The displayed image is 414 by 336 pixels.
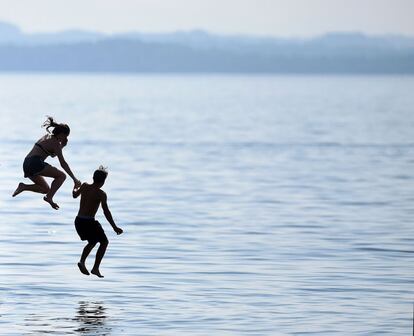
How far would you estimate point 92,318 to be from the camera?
2178cm

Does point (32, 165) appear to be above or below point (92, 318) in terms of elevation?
above

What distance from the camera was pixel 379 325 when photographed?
2172cm

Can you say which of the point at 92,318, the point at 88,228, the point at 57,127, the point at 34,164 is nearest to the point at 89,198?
the point at 88,228

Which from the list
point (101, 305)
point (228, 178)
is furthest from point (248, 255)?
point (228, 178)

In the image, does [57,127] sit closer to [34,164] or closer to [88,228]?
[34,164]

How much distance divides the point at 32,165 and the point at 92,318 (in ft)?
10.00

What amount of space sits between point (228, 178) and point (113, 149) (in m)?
Answer: 25.4

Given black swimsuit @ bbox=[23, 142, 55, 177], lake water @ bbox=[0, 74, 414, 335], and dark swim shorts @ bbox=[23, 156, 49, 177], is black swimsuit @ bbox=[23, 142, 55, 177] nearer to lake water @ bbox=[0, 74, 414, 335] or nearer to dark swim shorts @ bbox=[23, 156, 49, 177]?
dark swim shorts @ bbox=[23, 156, 49, 177]

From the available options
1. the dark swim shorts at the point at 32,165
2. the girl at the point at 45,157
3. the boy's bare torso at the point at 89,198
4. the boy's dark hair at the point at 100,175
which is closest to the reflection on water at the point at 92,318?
the boy's bare torso at the point at 89,198

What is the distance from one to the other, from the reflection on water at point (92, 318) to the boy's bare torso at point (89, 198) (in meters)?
1.51

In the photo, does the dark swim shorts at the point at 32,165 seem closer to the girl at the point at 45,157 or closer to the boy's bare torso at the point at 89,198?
the girl at the point at 45,157

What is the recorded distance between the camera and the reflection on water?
20.7 meters

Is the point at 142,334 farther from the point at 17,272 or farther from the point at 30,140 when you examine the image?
the point at 30,140

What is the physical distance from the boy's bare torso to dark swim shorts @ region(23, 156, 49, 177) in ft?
5.68
